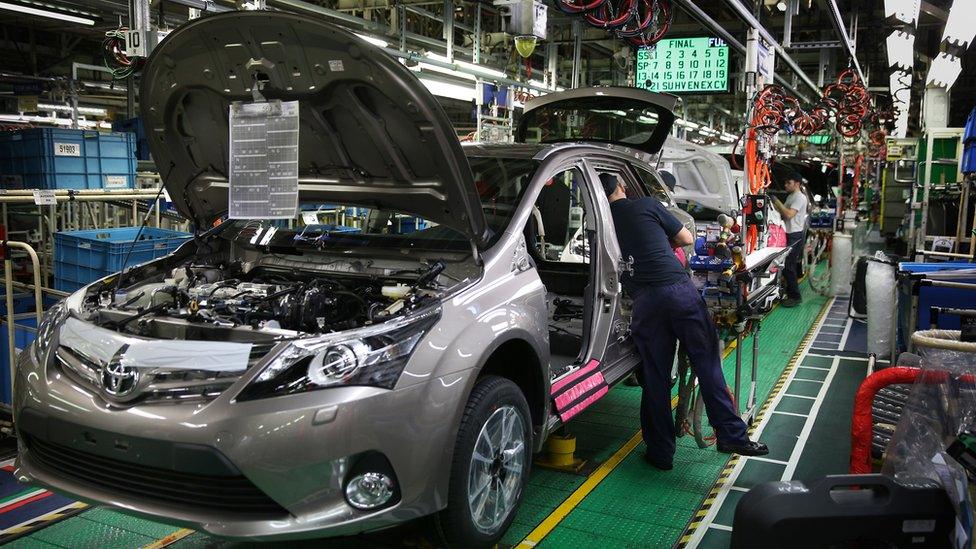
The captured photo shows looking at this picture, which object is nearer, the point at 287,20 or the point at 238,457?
the point at 238,457

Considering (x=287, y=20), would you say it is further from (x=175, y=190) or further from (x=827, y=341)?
(x=827, y=341)

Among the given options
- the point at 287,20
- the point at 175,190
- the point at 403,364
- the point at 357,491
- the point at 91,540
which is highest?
the point at 287,20

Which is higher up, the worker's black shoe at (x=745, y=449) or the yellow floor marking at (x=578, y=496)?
the worker's black shoe at (x=745, y=449)

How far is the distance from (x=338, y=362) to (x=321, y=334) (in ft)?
0.51

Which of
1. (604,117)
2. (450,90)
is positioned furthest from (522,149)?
(450,90)

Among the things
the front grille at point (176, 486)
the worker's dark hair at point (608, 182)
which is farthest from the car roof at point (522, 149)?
the front grille at point (176, 486)

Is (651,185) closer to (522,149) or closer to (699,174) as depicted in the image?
(522,149)

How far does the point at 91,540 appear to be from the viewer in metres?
3.26

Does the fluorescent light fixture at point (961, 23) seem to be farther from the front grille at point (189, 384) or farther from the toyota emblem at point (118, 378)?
the toyota emblem at point (118, 378)

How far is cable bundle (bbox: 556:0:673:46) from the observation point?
20.9ft

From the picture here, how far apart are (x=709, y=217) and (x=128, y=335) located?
8.10 meters

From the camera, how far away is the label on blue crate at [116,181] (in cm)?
787

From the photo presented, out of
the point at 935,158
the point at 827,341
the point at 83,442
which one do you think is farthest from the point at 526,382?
the point at 935,158

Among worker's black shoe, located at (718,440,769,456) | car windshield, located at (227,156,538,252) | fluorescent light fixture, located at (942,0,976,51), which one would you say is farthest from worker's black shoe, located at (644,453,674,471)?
fluorescent light fixture, located at (942,0,976,51)
